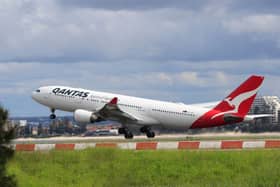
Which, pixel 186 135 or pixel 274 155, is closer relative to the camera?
→ pixel 274 155

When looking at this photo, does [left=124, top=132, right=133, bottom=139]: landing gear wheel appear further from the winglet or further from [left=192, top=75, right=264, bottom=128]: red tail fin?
[left=192, top=75, right=264, bottom=128]: red tail fin

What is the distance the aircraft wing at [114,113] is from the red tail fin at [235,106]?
6982mm

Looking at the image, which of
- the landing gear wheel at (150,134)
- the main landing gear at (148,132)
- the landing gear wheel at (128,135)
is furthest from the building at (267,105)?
the landing gear wheel at (128,135)

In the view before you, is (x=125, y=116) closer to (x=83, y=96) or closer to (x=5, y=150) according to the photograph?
(x=83, y=96)

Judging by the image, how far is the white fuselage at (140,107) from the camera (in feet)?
238

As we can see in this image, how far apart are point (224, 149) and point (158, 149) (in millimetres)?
3568

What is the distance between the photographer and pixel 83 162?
41656 mm

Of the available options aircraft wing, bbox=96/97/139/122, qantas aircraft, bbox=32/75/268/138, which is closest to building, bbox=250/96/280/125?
qantas aircraft, bbox=32/75/268/138

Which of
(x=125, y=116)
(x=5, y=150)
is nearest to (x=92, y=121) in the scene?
(x=125, y=116)

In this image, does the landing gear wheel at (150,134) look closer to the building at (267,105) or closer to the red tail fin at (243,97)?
the red tail fin at (243,97)

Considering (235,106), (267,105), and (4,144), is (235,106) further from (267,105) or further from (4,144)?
(267,105)

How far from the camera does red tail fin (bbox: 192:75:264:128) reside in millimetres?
70250

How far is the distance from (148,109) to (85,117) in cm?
578

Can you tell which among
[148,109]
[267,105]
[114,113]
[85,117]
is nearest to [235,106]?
[148,109]
